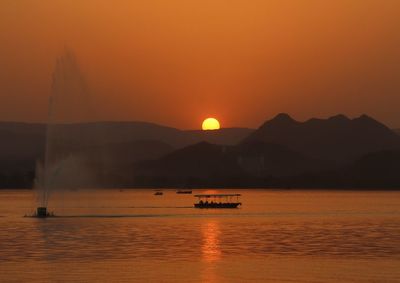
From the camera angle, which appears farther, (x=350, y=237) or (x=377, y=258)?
(x=350, y=237)

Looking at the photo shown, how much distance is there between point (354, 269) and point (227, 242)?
28.5 meters

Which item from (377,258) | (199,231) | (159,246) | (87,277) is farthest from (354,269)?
(199,231)

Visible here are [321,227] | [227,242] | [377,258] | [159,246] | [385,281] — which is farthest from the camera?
[321,227]

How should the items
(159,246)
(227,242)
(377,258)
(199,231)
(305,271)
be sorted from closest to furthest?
1. (305,271)
2. (377,258)
3. (159,246)
4. (227,242)
5. (199,231)

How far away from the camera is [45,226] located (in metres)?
114

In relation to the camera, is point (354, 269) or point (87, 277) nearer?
point (87, 277)

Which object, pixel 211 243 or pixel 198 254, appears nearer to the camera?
pixel 198 254

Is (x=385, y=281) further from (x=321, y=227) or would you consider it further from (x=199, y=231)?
(x=321, y=227)

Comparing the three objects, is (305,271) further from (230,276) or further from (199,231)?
(199,231)

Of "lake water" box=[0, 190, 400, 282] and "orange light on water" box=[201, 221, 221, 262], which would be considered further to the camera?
"orange light on water" box=[201, 221, 221, 262]

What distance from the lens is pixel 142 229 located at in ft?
362

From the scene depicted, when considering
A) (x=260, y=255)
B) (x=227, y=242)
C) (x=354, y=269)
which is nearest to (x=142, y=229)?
(x=227, y=242)

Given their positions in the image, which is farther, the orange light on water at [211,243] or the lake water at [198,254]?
the orange light on water at [211,243]

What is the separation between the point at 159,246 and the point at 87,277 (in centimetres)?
2515
